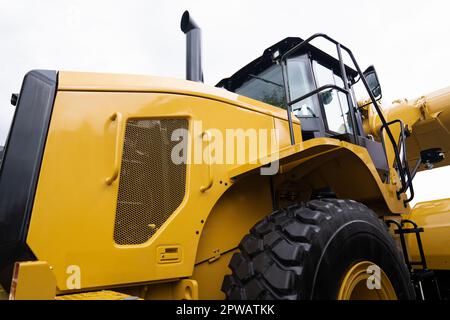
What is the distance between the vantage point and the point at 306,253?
1.80m

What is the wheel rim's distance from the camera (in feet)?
6.42

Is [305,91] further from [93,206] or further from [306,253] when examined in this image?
[93,206]

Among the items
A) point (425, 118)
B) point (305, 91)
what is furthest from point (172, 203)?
point (425, 118)

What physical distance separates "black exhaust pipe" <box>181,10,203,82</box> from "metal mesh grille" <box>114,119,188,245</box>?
965 mm

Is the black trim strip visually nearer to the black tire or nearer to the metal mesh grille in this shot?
the metal mesh grille

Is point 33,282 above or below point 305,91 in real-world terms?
below

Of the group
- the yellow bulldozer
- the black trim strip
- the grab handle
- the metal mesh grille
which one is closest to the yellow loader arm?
the yellow bulldozer

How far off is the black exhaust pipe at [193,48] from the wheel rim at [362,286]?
6.18ft

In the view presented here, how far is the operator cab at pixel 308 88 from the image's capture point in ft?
10.3

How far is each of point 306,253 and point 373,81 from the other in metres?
2.46

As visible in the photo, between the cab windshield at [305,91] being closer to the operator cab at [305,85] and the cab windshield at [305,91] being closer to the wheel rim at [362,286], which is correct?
the operator cab at [305,85]

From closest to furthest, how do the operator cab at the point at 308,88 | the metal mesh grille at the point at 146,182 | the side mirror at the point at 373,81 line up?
1. the metal mesh grille at the point at 146,182
2. the operator cab at the point at 308,88
3. the side mirror at the point at 373,81

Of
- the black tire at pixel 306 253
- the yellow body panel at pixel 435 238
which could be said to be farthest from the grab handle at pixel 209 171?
the yellow body panel at pixel 435 238
